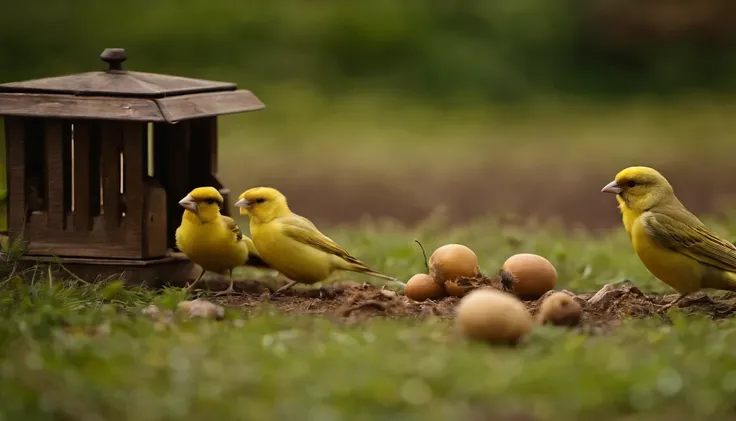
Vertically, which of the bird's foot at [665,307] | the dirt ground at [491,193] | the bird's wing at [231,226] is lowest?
the dirt ground at [491,193]

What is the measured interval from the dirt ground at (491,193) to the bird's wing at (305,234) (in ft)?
17.8

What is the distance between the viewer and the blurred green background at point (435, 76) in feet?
53.7

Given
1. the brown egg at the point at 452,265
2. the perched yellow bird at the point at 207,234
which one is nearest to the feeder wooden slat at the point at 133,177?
the perched yellow bird at the point at 207,234

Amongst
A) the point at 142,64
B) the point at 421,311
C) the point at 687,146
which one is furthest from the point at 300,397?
the point at 142,64

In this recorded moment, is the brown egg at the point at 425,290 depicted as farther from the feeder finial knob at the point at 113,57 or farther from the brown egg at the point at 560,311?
the feeder finial knob at the point at 113,57

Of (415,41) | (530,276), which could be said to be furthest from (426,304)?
(415,41)

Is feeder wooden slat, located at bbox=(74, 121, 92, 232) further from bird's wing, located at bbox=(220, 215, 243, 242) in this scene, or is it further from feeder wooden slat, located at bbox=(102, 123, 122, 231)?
bird's wing, located at bbox=(220, 215, 243, 242)

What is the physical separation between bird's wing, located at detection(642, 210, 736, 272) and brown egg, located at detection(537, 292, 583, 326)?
974mm

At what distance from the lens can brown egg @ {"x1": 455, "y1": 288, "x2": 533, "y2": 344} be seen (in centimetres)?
562

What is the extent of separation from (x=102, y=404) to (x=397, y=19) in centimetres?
1698

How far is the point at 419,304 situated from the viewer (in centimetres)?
694

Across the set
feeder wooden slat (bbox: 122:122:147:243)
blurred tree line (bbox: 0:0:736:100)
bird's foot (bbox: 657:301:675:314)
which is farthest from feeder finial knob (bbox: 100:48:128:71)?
blurred tree line (bbox: 0:0:736:100)

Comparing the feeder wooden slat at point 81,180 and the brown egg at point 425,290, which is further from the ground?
the feeder wooden slat at point 81,180

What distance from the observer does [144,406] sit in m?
4.64
